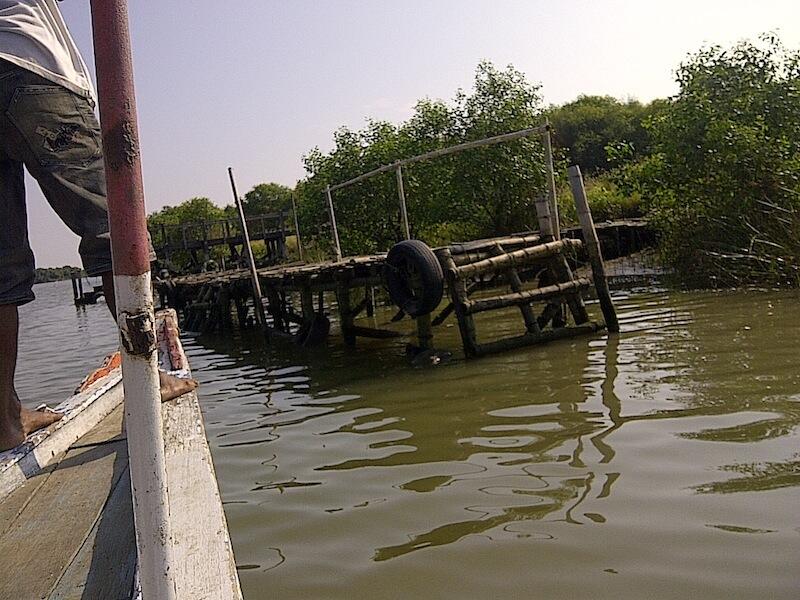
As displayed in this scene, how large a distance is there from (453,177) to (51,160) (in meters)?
15.8

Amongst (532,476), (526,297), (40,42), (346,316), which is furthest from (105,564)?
(346,316)

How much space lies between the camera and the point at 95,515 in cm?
192

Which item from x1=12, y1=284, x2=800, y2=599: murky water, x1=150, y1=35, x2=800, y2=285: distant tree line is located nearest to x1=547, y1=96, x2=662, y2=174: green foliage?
x1=150, y1=35, x2=800, y2=285: distant tree line

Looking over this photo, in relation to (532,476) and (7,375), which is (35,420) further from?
(532,476)

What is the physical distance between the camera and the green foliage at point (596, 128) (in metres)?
36.2

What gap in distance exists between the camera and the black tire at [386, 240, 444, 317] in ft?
23.6

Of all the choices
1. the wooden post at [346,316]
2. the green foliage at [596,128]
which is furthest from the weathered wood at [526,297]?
the green foliage at [596,128]

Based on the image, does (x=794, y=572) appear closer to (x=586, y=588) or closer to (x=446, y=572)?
(x=586, y=588)

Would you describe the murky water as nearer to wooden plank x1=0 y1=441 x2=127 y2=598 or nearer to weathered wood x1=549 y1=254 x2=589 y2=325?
wooden plank x1=0 y1=441 x2=127 y2=598

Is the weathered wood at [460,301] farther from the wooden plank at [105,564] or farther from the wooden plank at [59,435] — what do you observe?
the wooden plank at [105,564]

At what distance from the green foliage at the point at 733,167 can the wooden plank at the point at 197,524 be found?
31.5ft

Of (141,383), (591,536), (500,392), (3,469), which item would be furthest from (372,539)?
(500,392)

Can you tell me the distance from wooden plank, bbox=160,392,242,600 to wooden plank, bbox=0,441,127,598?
232 mm

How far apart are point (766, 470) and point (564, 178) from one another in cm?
1594
